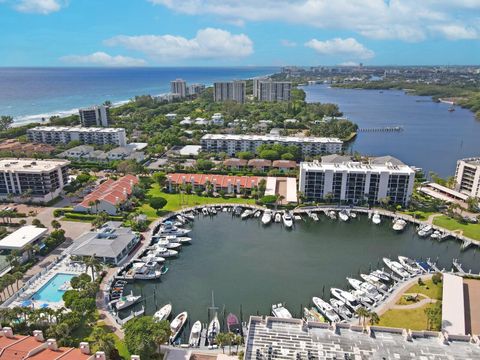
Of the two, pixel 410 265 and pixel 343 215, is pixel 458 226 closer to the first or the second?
pixel 410 265

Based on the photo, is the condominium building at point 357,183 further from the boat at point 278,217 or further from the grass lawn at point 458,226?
the boat at point 278,217

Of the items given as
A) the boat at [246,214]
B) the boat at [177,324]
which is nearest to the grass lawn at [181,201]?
the boat at [246,214]

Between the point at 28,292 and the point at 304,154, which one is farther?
the point at 304,154

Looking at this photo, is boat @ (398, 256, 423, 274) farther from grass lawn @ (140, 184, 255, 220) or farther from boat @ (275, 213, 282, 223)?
grass lawn @ (140, 184, 255, 220)

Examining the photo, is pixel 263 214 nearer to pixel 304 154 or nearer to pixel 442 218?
pixel 442 218

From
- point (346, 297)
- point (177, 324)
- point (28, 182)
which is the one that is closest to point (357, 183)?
point (346, 297)

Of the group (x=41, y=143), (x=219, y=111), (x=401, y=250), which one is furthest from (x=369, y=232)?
(x=219, y=111)
